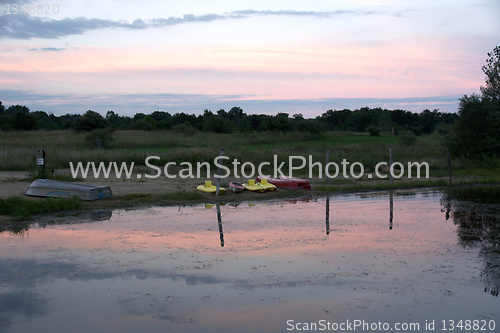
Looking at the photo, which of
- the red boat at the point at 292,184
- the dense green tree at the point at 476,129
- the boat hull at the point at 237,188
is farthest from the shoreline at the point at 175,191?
the dense green tree at the point at 476,129

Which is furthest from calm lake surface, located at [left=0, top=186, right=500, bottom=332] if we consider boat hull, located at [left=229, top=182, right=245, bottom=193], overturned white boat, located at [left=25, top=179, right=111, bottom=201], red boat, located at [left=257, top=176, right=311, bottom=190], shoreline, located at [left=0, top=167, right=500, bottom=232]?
red boat, located at [left=257, top=176, right=311, bottom=190]

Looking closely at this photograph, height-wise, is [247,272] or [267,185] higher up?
[267,185]

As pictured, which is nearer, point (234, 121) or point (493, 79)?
point (493, 79)

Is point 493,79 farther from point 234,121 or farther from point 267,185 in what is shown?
point 234,121

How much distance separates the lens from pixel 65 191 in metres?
16.8

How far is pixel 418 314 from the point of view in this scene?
7000mm

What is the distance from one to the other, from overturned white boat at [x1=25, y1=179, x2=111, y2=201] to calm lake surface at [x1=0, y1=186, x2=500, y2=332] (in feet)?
7.04

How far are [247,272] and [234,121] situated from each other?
10050 centimetres

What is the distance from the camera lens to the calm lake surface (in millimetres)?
6871

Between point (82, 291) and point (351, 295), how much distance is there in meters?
4.17

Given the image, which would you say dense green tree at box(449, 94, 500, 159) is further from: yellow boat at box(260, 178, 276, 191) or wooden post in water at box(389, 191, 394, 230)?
yellow boat at box(260, 178, 276, 191)

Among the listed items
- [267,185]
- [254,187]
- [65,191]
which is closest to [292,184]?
[267,185]

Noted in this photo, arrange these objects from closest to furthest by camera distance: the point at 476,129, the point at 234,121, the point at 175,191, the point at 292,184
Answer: the point at 175,191 → the point at 292,184 → the point at 476,129 → the point at 234,121

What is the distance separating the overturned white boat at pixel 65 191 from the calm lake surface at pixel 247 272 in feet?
7.04
